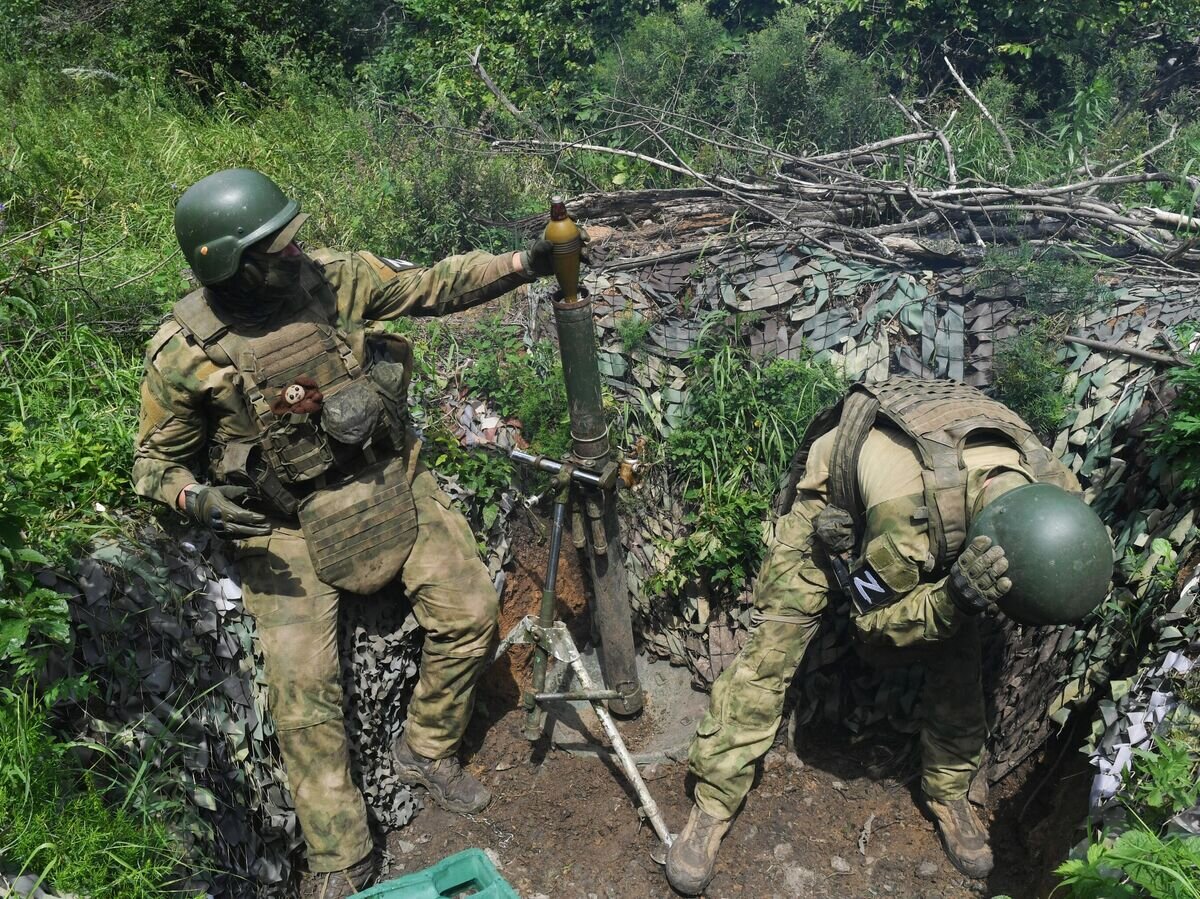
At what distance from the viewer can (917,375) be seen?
15.8ft

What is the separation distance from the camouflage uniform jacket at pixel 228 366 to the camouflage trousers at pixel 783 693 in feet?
5.25

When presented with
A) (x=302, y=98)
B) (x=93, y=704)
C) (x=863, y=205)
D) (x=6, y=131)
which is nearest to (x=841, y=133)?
(x=863, y=205)

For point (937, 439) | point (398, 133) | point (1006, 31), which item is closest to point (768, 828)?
point (937, 439)

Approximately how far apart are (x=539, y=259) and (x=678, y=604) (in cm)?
202

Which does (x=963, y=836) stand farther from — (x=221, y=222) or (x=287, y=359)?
(x=221, y=222)

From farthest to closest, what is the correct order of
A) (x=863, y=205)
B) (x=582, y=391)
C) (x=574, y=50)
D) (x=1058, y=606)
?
(x=574, y=50), (x=863, y=205), (x=582, y=391), (x=1058, y=606)

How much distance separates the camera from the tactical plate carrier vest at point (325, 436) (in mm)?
3613

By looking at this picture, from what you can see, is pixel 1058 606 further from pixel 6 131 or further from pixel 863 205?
pixel 6 131

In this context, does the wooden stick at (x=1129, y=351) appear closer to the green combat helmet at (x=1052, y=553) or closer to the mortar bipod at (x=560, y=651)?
the green combat helmet at (x=1052, y=553)

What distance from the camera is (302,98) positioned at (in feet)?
24.5

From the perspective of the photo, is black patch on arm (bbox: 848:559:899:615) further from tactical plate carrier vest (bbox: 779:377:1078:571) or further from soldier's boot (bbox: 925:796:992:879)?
soldier's boot (bbox: 925:796:992:879)

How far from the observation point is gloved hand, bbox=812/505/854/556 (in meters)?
3.62

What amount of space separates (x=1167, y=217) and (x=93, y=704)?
19.3 feet

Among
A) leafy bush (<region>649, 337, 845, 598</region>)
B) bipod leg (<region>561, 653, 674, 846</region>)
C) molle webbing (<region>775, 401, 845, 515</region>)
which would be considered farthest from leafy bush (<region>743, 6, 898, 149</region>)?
bipod leg (<region>561, 653, 674, 846</region>)
